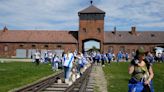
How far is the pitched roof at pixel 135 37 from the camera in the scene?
3194 inches

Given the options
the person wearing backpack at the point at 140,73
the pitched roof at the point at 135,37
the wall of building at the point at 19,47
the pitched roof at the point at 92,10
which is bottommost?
the person wearing backpack at the point at 140,73

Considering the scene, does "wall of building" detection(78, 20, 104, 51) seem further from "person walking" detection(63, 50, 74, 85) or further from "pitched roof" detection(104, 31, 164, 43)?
"person walking" detection(63, 50, 74, 85)

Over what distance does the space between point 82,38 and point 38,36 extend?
10.0 metres

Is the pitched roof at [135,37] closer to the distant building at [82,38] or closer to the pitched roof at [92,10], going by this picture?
the distant building at [82,38]

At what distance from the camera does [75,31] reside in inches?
3228

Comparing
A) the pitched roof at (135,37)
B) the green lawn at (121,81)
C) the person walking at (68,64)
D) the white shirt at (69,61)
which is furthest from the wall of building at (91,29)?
the white shirt at (69,61)

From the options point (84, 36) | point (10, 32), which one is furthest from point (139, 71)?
point (10, 32)

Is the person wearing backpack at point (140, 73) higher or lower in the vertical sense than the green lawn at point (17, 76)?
higher

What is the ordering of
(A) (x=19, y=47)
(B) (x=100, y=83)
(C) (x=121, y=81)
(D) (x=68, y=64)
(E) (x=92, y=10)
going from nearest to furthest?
(D) (x=68, y=64) < (B) (x=100, y=83) < (C) (x=121, y=81) < (E) (x=92, y=10) < (A) (x=19, y=47)

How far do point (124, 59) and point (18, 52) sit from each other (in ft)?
84.3

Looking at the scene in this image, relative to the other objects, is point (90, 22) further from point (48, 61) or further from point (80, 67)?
point (80, 67)

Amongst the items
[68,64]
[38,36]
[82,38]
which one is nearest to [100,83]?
[68,64]

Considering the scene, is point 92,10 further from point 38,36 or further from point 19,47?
point 19,47

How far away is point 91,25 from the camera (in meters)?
78.6
